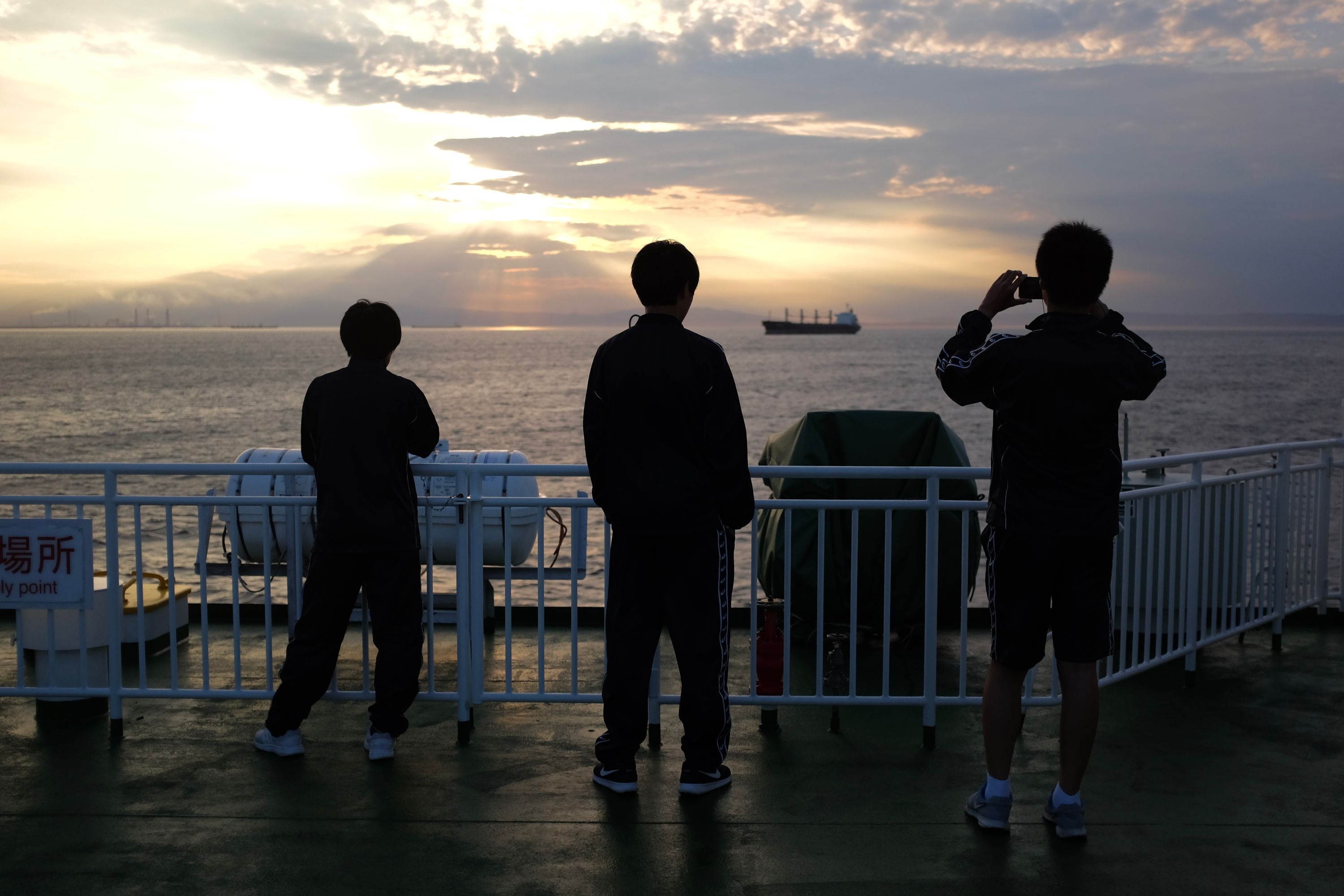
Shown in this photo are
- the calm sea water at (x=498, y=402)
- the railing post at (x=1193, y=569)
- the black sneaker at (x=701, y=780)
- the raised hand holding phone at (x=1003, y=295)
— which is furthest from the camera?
the calm sea water at (x=498, y=402)

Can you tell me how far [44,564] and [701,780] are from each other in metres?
2.85

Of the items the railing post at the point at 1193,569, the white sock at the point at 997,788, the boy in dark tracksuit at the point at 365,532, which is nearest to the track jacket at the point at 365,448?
the boy in dark tracksuit at the point at 365,532

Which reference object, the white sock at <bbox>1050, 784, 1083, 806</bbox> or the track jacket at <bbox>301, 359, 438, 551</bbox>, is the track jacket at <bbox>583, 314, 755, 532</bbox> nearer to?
the track jacket at <bbox>301, 359, 438, 551</bbox>

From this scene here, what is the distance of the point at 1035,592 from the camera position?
133 inches

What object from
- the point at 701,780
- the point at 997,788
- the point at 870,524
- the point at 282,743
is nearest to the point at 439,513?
the point at 282,743

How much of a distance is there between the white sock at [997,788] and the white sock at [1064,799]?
141 mm

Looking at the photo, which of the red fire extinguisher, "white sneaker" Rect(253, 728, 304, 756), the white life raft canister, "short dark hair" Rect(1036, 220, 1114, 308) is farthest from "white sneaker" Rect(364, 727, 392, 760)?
"short dark hair" Rect(1036, 220, 1114, 308)

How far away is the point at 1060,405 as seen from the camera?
3219 millimetres

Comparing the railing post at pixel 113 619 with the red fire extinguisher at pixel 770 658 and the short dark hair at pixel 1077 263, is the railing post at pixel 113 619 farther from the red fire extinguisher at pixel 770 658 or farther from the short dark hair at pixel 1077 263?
the short dark hair at pixel 1077 263

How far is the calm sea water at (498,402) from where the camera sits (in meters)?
42.5

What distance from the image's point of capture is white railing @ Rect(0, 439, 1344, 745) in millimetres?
4496

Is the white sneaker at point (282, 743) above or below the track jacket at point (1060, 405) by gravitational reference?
below

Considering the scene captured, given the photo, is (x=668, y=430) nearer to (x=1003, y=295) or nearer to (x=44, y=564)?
(x=1003, y=295)

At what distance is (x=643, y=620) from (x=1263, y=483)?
365 centimetres
